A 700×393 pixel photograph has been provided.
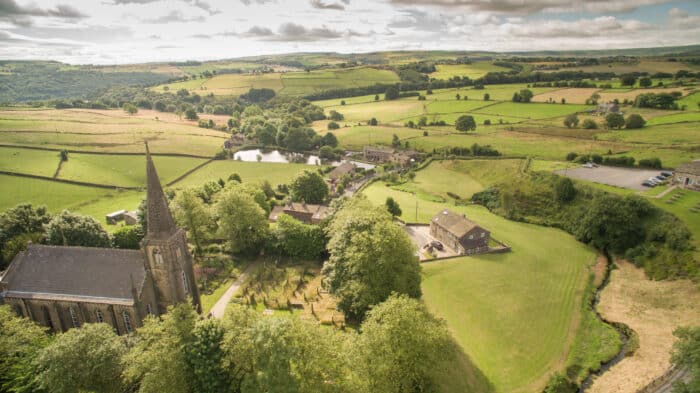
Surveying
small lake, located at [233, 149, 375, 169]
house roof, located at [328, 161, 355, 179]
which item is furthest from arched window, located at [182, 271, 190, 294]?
small lake, located at [233, 149, 375, 169]

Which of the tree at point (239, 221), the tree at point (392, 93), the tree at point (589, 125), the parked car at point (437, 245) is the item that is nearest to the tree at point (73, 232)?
the tree at point (239, 221)

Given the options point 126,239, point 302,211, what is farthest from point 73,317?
point 302,211

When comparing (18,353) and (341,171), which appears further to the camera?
(341,171)

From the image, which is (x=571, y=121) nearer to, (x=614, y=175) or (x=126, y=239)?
(x=614, y=175)

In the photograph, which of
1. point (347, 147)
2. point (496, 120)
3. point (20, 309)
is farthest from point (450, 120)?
point (20, 309)

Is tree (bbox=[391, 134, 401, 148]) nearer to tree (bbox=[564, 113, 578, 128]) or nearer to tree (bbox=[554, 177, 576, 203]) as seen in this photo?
tree (bbox=[564, 113, 578, 128])

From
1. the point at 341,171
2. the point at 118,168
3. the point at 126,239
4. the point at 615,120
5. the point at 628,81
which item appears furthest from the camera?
the point at 628,81
